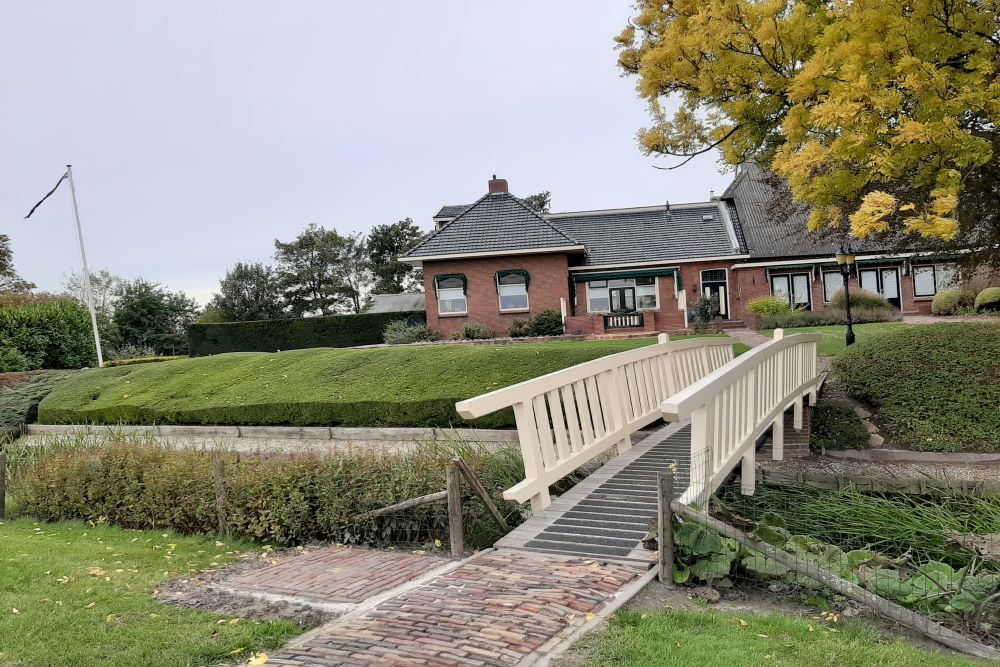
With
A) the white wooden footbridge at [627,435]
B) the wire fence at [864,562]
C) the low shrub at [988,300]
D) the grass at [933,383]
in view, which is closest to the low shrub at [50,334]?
the white wooden footbridge at [627,435]

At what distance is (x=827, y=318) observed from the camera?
24.6m

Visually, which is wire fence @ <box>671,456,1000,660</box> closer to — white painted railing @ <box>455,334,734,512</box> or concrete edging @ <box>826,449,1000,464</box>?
white painted railing @ <box>455,334,734,512</box>

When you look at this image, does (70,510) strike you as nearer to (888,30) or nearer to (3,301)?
(888,30)

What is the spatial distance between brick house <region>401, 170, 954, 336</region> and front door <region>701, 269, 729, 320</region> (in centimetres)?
4

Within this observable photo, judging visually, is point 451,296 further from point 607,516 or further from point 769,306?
point 607,516

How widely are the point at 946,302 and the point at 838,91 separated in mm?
22963

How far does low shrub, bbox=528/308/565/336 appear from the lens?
2544cm

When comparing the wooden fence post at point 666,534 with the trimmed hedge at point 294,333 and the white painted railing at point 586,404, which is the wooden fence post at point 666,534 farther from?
the trimmed hedge at point 294,333

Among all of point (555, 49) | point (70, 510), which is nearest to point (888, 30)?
point (555, 49)

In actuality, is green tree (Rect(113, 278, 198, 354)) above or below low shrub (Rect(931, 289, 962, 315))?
above

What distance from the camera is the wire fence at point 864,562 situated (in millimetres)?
4520

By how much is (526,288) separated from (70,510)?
2011 cm

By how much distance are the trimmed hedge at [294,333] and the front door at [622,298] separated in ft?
28.8

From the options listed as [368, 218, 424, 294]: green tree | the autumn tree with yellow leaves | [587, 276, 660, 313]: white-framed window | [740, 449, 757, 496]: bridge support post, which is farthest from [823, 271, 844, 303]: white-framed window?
[368, 218, 424, 294]: green tree
